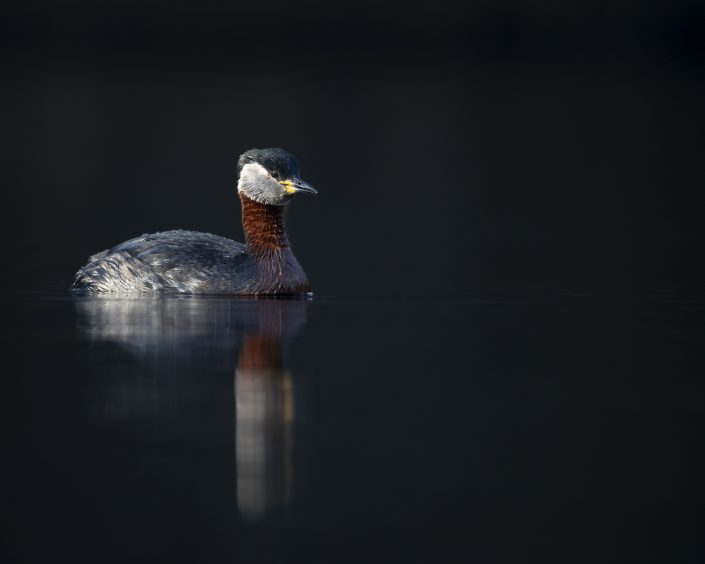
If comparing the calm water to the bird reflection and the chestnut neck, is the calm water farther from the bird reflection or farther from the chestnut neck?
the chestnut neck

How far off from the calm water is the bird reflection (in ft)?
0.06

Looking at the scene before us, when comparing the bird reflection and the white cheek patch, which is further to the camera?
the white cheek patch

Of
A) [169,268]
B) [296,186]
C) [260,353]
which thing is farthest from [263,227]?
[260,353]

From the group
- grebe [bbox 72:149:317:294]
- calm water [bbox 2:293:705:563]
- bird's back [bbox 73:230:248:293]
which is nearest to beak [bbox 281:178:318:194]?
grebe [bbox 72:149:317:294]

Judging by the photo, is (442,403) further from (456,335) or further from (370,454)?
(456,335)

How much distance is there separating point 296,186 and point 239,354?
381 centimetres

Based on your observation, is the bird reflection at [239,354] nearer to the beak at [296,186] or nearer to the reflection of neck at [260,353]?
the reflection of neck at [260,353]

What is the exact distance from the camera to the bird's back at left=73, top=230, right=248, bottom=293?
12.7m

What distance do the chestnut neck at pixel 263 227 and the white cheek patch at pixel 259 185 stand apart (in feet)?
0.22

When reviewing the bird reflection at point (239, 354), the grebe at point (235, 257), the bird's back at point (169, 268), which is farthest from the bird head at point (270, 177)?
the bird reflection at point (239, 354)

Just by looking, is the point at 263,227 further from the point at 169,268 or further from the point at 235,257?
the point at 169,268

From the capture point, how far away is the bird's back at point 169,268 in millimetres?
12703

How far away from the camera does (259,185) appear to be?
13.1m

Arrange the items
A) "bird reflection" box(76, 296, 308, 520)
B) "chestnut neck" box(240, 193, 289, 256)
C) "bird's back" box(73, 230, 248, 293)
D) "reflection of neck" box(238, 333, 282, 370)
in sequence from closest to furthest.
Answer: "bird reflection" box(76, 296, 308, 520)
"reflection of neck" box(238, 333, 282, 370)
"bird's back" box(73, 230, 248, 293)
"chestnut neck" box(240, 193, 289, 256)
